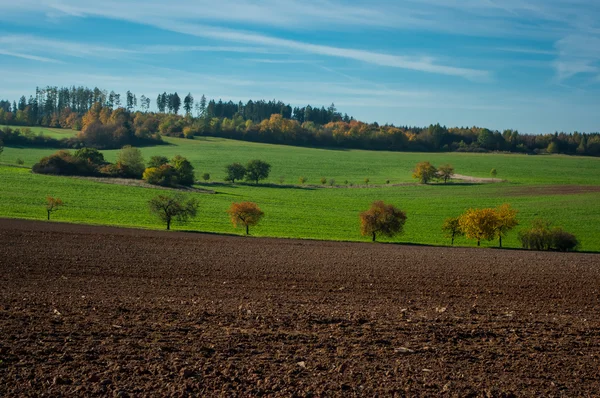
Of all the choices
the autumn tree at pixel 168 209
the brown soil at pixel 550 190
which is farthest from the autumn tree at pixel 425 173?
the autumn tree at pixel 168 209

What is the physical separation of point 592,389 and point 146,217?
152 feet

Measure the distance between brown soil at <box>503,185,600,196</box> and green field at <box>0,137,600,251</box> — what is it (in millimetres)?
268

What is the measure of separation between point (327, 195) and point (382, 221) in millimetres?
33262

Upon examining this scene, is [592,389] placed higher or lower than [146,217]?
higher

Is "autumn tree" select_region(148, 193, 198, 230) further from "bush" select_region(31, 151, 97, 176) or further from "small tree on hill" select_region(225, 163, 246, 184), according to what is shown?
"small tree on hill" select_region(225, 163, 246, 184)

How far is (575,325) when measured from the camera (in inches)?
553

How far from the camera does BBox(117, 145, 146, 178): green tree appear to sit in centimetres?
8168

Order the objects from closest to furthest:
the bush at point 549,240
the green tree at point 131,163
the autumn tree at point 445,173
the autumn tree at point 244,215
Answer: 1. the bush at point 549,240
2. the autumn tree at point 244,215
3. the green tree at point 131,163
4. the autumn tree at point 445,173

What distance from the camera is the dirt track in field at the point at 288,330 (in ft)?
31.0

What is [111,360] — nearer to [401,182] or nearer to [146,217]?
[146,217]

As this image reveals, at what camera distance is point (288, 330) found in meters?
12.7

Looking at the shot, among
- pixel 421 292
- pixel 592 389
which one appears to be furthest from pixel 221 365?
pixel 421 292

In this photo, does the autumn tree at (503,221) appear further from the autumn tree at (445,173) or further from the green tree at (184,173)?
the autumn tree at (445,173)

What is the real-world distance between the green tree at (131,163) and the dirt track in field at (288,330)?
58504mm
